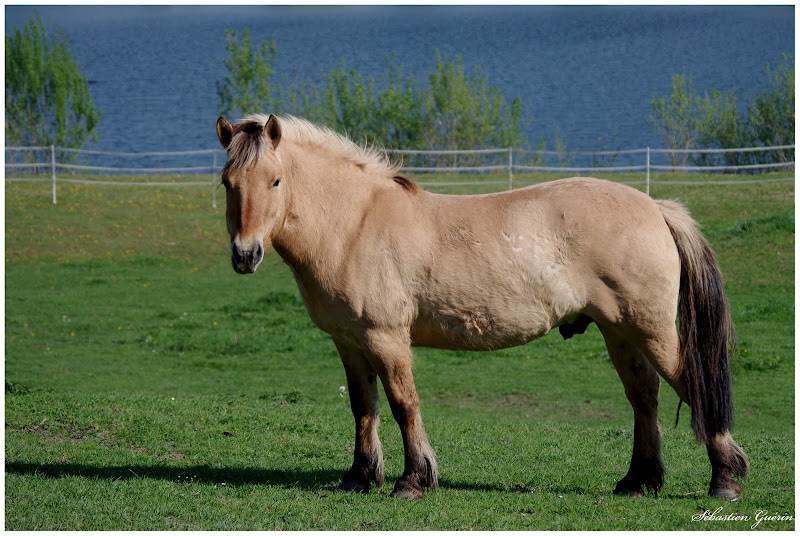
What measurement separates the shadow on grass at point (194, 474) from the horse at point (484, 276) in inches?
19.0

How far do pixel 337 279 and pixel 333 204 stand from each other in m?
0.56

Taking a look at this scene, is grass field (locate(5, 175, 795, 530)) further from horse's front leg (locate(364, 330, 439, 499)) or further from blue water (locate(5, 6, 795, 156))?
blue water (locate(5, 6, 795, 156))

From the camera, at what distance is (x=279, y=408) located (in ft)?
29.6

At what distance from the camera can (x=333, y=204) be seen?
230 inches

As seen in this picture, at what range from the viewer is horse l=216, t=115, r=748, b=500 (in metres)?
5.66

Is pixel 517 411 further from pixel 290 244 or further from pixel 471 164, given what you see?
pixel 471 164

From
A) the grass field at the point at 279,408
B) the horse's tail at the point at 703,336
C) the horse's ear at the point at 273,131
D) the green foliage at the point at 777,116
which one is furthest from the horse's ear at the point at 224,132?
the green foliage at the point at 777,116

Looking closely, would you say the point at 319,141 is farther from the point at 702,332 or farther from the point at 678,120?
the point at 678,120

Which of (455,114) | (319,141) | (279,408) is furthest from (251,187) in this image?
(455,114)

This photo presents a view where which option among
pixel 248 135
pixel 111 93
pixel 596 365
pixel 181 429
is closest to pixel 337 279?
pixel 248 135

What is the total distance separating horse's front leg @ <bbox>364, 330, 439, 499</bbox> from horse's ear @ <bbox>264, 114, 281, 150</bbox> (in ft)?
4.55

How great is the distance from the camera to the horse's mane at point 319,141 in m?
5.44

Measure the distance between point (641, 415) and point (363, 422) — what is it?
1.99 m
